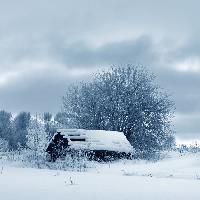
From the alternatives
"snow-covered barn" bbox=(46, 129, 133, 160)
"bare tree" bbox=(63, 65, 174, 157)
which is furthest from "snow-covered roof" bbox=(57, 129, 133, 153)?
"bare tree" bbox=(63, 65, 174, 157)

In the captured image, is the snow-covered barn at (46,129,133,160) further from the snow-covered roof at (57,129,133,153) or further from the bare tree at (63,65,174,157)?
the bare tree at (63,65,174,157)

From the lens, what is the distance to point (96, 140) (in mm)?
26062

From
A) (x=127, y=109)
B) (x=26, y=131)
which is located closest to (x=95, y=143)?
(x=127, y=109)

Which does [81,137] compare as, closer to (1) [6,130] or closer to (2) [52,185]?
(2) [52,185]

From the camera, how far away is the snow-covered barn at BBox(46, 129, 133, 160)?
25200 millimetres

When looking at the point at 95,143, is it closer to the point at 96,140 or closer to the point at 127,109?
the point at 96,140

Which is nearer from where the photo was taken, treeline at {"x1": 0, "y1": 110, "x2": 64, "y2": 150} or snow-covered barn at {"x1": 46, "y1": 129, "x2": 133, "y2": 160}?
snow-covered barn at {"x1": 46, "y1": 129, "x2": 133, "y2": 160}

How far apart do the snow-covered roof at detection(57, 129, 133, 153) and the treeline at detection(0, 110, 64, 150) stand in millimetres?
2361

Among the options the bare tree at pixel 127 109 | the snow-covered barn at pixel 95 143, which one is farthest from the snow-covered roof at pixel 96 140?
the bare tree at pixel 127 109

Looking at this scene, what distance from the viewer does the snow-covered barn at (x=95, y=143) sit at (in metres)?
25.2

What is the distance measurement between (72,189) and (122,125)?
34177mm

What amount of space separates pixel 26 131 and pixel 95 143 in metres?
65.2

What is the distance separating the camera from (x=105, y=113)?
39531 millimetres

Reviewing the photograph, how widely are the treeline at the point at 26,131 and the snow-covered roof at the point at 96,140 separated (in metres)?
2.36
